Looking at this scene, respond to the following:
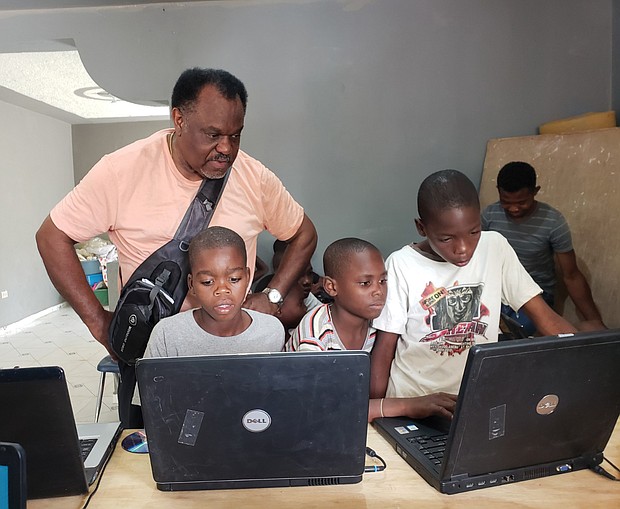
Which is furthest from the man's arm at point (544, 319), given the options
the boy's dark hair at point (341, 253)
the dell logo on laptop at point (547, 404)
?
the dell logo on laptop at point (547, 404)

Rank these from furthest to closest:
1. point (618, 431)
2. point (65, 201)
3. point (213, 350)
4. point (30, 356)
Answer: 1. point (30, 356)
2. point (65, 201)
3. point (213, 350)
4. point (618, 431)

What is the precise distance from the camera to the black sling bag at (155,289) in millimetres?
1690

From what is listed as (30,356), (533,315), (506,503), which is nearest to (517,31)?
(533,315)

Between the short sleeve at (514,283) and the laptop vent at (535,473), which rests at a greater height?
the short sleeve at (514,283)

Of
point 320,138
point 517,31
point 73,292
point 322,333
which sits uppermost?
point 517,31

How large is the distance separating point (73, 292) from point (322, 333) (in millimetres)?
799

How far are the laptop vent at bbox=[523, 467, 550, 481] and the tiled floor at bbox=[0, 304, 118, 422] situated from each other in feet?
9.95

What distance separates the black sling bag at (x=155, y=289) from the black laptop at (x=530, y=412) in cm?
92

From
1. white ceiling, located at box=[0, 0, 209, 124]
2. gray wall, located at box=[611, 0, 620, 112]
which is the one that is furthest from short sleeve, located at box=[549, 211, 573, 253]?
white ceiling, located at box=[0, 0, 209, 124]

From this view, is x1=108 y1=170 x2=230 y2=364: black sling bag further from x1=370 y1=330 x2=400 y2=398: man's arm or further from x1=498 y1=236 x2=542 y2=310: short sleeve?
x1=498 y1=236 x2=542 y2=310: short sleeve

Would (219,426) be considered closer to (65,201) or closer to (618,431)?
(618,431)

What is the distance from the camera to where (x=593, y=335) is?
0.99m

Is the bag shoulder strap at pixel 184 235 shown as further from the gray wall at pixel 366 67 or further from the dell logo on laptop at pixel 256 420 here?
the gray wall at pixel 366 67

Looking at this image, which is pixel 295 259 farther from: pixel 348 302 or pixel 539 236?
pixel 539 236
